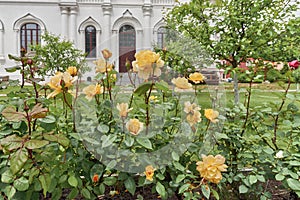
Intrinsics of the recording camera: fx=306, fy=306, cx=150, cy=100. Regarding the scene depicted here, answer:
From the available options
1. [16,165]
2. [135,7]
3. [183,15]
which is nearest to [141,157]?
[16,165]

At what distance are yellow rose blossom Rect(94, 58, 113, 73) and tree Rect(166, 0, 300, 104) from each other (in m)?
1.70

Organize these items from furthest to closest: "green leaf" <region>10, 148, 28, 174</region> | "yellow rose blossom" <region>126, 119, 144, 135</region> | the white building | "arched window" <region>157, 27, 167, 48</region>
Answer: the white building, "arched window" <region>157, 27, 167, 48</region>, "yellow rose blossom" <region>126, 119, 144, 135</region>, "green leaf" <region>10, 148, 28, 174</region>

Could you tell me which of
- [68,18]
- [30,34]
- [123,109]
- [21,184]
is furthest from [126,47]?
[30,34]

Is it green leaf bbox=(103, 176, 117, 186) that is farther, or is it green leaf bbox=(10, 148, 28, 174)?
green leaf bbox=(103, 176, 117, 186)

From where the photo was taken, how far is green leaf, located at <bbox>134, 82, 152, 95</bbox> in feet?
2.25

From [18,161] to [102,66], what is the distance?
0.95ft

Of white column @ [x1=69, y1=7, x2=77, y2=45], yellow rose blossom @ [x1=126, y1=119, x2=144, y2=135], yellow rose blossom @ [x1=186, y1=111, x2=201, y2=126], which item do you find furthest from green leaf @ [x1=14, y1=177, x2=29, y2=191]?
white column @ [x1=69, y1=7, x2=77, y2=45]

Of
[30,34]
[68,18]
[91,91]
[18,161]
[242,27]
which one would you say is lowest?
[18,161]

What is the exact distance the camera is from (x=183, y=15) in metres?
2.74

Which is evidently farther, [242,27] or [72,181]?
[242,27]

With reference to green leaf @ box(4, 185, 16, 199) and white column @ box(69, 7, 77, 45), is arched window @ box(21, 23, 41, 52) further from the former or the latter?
green leaf @ box(4, 185, 16, 199)

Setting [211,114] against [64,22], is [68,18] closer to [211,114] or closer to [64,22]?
[64,22]

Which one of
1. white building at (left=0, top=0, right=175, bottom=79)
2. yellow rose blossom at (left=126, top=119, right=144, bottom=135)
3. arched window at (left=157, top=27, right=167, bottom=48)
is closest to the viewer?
yellow rose blossom at (left=126, top=119, right=144, bottom=135)

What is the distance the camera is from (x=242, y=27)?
8.66 feet
